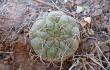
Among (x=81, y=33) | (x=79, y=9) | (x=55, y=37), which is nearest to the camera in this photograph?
(x=55, y=37)

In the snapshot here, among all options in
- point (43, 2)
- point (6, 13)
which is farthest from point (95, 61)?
point (6, 13)

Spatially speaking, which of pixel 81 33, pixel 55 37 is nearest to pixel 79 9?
pixel 81 33

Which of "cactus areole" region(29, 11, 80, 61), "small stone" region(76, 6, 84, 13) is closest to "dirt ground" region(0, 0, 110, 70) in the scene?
"small stone" region(76, 6, 84, 13)

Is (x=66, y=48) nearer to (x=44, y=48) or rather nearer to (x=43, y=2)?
(x=44, y=48)

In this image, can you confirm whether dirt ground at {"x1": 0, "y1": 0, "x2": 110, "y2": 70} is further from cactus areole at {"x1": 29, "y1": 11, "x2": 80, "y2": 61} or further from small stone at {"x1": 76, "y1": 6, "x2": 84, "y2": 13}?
cactus areole at {"x1": 29, "y1": 11, "x2": 80, "y2": 61}

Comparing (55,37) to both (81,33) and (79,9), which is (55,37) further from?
(79,9)
